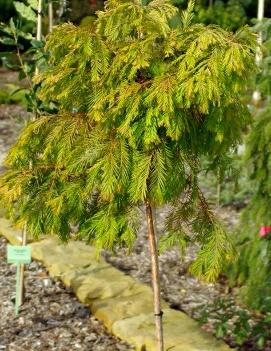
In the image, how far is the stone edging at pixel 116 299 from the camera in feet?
12.6

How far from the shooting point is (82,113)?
9.15 feet

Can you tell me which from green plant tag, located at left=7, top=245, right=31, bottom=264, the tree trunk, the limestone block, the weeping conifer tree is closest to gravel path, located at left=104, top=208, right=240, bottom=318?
the limestone block

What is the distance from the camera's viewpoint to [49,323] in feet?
13.4

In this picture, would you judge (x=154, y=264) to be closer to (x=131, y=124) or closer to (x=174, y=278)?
(x=131, y=124)

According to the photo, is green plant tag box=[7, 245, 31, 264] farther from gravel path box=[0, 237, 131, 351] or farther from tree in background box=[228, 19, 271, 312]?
tree in background box=[228, 19, 271, 312]

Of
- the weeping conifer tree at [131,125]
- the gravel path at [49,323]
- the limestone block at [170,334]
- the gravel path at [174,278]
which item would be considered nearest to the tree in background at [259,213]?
the gravel path at [174,278]

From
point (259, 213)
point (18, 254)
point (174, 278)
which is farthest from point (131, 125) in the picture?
point (174, 278)

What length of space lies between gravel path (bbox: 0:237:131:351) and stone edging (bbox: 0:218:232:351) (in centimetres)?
7

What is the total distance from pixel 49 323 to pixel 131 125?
1955mm

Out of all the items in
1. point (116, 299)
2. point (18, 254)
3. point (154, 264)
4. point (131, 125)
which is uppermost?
point (131, 125)

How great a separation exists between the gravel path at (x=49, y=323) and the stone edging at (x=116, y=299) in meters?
0.07

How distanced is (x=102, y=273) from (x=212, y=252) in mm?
2126

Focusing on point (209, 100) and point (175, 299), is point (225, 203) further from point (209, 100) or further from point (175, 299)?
point (209, 100)

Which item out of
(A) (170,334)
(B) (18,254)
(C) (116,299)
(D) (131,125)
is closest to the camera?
(D) (131,125)
